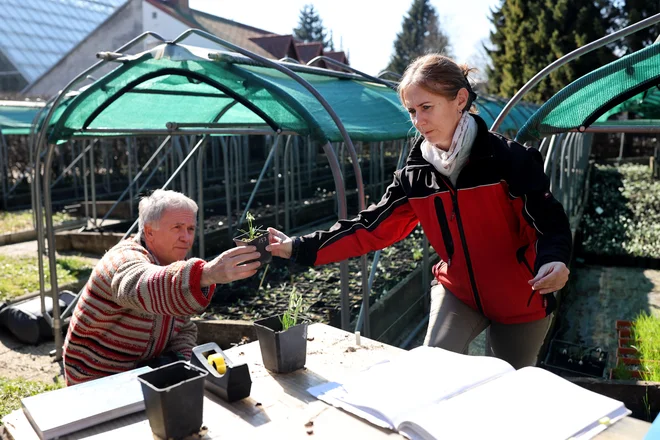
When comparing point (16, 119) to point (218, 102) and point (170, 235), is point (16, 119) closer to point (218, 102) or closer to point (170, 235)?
point (218, 102)

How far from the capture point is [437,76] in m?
1.97

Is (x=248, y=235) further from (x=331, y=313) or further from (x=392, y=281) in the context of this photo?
(x=392, y=281)

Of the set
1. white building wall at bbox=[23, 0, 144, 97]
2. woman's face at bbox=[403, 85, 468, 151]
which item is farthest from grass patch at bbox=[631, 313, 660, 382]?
white building wall at bbox=[23, 0, 144, 97]

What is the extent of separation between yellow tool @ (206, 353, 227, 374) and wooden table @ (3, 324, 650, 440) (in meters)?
0.07

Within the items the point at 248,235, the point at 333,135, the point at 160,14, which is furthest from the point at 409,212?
the point at 160,14

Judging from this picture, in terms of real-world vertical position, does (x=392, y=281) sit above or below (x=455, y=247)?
below

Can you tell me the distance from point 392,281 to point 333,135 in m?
2.82

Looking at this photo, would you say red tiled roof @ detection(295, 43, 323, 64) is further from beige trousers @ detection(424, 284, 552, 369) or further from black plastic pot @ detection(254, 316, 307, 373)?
black plastic pot @ detection(254, 316, 307, 373)

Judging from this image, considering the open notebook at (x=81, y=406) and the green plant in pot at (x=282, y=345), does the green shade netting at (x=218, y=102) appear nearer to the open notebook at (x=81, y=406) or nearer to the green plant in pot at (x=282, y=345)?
the green plant in pot at (x=282, y=345)

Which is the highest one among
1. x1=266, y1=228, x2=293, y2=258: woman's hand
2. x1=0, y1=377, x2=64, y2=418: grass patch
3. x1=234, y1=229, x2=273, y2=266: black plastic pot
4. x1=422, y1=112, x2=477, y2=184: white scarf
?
x1=422, y1=112, x2=477, y2=184: white scarf

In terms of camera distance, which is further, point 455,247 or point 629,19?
point 629,19

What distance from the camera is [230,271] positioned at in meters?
1.67

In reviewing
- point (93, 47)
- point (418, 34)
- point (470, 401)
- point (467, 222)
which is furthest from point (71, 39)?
point (470, 401)

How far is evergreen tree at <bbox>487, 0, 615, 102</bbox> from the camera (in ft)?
68.5
